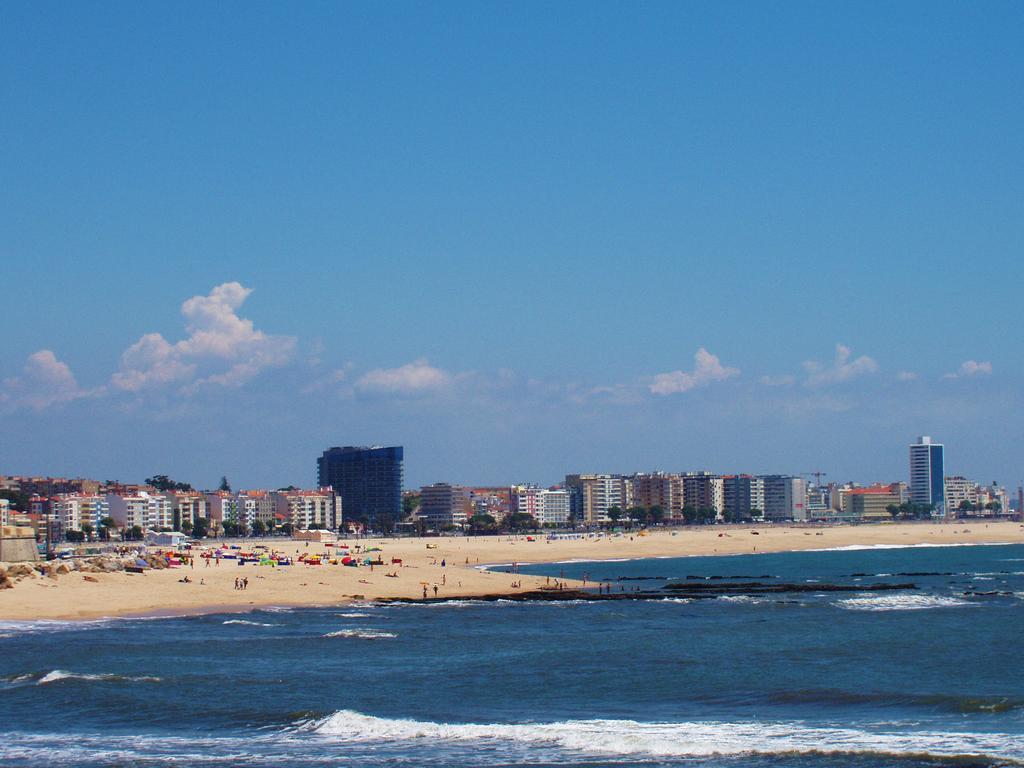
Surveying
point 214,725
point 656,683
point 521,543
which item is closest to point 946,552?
point 521,543

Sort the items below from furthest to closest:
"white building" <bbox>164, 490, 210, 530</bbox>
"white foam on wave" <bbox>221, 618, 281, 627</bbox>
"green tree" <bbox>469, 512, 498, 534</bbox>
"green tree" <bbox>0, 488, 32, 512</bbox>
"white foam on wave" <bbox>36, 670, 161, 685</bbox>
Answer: "green tree" <bbox>469, 512, 498, 534</bbox>, "white building" <bbox>164, 490, 210, 530</bbox>, "green tree" <bbox>0, 488, 32, 512</bbox>, "white foam on wave" <bbox>221, 618, 281, 627</bbox>, "white foam on wave" <bbox>36, 670, 161, 685</bbox>

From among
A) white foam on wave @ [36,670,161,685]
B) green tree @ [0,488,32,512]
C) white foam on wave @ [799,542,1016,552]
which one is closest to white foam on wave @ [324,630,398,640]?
white foam on wave @ [36,670,161,685]

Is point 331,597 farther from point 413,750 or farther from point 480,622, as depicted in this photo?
point 413,750

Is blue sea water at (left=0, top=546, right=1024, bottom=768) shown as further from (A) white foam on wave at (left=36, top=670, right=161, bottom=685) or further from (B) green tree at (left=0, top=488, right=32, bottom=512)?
(B) green tree at (left=0, top=488, right=32, bottom=512)

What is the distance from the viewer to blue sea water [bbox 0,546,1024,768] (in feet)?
78.1

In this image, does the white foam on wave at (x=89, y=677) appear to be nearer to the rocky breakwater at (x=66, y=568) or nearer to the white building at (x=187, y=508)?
the rocky breakwater at (x=66, y=568)

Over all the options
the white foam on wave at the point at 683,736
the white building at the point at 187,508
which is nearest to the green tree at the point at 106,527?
the white building at the point at 187,508

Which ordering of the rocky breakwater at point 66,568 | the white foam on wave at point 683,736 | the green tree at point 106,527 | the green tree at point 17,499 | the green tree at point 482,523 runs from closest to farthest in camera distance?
the white foam on wave at point 683,736 → the rocky breakwater at point 66,568 → the green tree at point 106,527 → the green tree at point 17,499 → the green tree at point 482,523

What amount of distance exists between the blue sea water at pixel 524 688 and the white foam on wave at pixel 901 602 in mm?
443

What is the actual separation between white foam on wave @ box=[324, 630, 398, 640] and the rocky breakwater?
65.0 feet

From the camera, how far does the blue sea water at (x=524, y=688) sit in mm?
23797

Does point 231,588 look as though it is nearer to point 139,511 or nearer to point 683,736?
point 683,736

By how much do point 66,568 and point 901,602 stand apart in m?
40.0

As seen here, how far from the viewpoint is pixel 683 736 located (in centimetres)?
2494
